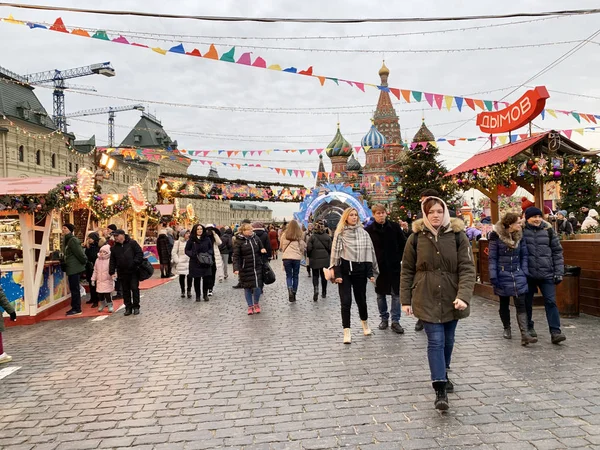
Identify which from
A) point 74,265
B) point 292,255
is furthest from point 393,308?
point 74,265

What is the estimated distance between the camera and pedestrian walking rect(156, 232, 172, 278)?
1546cm

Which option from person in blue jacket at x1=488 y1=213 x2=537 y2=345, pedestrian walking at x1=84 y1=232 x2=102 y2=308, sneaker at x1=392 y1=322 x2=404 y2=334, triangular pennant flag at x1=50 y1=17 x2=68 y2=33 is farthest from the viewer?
pedestrian walking at x1=84 y1=232 x2=102 y2=308

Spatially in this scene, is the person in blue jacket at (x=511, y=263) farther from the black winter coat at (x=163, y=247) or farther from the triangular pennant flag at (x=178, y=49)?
the black winter coat at (x=163, y=247)

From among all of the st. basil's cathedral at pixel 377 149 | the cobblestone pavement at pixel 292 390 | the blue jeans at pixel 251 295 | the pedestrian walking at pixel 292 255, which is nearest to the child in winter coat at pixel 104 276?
the cobblestone pavement at pixel 292 390

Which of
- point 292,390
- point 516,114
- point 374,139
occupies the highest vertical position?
point 374,139

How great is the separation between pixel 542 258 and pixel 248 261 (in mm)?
4828

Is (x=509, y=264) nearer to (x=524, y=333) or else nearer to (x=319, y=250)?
(x=524, y=333)

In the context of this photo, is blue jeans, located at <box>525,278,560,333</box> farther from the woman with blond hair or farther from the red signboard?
the red signboard

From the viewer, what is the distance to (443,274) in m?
3.92

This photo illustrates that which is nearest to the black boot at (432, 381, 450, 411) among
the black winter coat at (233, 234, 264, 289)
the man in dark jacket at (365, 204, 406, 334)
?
the man in dark jacket at (365, 204, 406, 334)

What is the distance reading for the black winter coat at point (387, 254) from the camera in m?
6.79

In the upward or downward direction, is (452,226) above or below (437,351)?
above

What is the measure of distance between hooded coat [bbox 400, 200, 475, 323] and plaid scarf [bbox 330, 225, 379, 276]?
7.21 ft

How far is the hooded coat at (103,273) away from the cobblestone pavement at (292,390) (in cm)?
197
